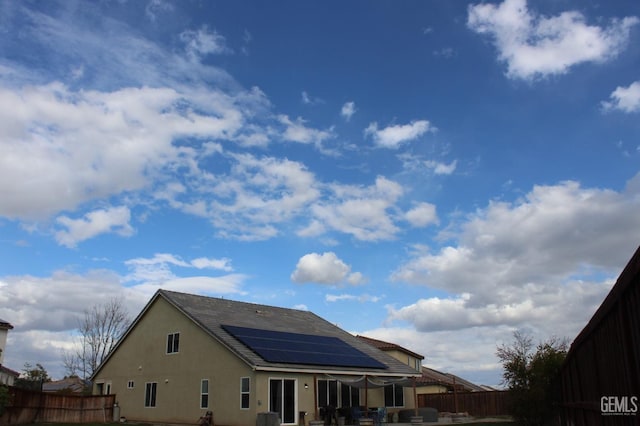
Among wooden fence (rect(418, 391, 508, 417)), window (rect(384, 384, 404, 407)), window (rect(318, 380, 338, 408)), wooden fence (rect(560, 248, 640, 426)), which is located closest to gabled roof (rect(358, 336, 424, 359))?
wooden fence (rect(418, 391, 508, 417))

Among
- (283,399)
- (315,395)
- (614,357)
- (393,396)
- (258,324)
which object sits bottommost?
(393,396)

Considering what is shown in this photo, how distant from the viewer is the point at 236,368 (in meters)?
25.8

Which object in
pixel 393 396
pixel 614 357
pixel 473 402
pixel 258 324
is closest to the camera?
pixel 614 357

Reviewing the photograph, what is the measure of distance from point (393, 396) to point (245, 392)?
37.2 feet

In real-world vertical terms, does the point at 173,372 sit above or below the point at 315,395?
above

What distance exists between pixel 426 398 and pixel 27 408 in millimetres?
27228

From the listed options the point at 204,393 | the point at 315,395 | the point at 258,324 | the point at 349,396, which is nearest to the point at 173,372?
the point at 204,393

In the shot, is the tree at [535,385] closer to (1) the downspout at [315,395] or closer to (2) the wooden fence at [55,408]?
(1) the downspout at [315,395]

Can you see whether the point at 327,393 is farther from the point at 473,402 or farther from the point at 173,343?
the point at 473,402

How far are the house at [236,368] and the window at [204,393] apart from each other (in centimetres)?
5

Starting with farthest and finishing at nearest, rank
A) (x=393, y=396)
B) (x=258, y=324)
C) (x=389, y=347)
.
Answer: (x=389, y=347)
(x=393, y=396)
(x=258, y=324)

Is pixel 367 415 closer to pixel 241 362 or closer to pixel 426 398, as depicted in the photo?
pixel 241 362

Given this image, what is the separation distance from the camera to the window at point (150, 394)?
1200 inches

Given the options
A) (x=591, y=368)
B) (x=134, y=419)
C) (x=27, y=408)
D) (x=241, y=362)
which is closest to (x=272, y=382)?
(x=241, y=362)
